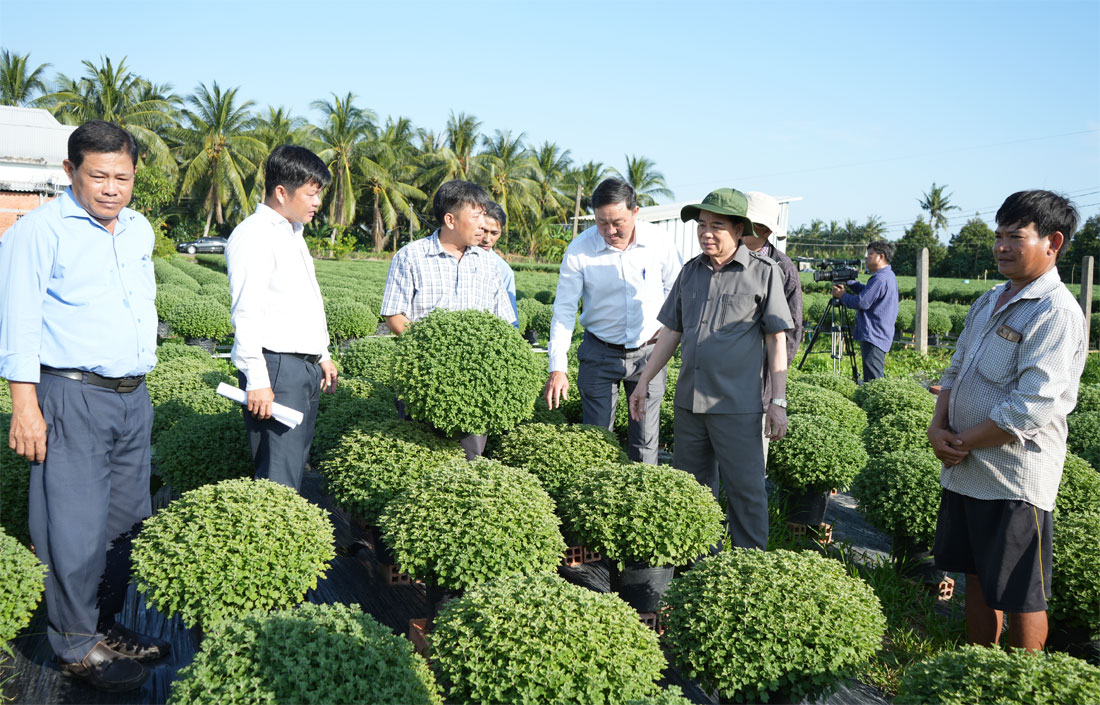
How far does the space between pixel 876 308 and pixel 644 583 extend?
5.55 metres

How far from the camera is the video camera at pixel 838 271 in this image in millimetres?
8539

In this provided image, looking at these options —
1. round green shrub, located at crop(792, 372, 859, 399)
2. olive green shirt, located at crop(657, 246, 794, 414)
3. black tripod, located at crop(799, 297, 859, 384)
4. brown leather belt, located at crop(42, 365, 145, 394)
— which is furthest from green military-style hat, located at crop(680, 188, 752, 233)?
black tripod, located at crop(799, 297, 859, 384)

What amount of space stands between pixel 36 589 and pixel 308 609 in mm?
1277

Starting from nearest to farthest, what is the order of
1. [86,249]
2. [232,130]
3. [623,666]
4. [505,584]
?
[623,666]
[505,584]
[86,249]
[232,130]

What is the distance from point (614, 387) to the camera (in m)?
5.04

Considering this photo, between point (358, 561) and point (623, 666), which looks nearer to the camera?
point (623, 666)

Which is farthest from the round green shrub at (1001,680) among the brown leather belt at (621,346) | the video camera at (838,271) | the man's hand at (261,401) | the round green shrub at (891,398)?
the video camera at (838,271)

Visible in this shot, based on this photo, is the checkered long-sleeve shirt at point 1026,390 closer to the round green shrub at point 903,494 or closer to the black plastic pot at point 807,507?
the round green shrub at point 903,494

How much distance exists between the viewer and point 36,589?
2943 millimetres

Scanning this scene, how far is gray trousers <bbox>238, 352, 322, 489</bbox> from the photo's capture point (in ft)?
12.1

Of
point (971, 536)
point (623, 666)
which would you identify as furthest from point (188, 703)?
point (971, 536)

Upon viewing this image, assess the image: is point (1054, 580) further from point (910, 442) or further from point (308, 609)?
point (308, 609)

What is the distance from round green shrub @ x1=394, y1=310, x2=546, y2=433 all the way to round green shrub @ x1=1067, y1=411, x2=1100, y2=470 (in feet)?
15.6

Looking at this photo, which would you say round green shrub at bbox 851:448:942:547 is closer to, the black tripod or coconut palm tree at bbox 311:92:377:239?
the black tripod
